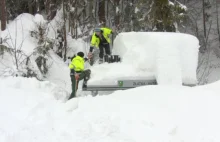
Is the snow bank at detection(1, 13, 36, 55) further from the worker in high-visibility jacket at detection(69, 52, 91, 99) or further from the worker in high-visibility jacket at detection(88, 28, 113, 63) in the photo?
the worker in high-visibility jacket at detection(69, 52, 91, 99)

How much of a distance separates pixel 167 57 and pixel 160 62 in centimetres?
21

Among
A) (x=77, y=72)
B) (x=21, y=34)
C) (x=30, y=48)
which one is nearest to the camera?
(x=77, y=72)

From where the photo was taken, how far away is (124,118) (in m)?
6.54

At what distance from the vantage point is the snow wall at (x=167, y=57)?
9305 mm

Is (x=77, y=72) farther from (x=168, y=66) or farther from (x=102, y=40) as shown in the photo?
(x=102, y=40)

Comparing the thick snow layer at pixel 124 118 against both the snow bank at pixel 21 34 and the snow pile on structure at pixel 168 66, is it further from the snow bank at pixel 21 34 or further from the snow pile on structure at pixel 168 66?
the snow bank at pixel 21 34

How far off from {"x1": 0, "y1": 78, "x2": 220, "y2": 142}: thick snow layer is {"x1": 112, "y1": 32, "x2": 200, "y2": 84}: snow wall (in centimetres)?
127

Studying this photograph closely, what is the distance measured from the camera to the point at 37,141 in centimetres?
604

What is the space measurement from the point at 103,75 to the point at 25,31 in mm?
6698

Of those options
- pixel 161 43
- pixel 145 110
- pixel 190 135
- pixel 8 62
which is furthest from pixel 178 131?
pixel 8 62

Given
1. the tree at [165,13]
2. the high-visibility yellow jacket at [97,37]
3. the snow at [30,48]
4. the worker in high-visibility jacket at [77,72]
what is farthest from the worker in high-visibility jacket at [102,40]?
the tree at [165,13]

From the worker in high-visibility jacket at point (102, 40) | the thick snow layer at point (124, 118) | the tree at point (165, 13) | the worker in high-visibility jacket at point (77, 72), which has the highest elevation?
the tree at point (165, 13)

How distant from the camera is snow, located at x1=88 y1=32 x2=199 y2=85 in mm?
9320

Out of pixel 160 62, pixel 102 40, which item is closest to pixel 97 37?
→ pixel 102 40
